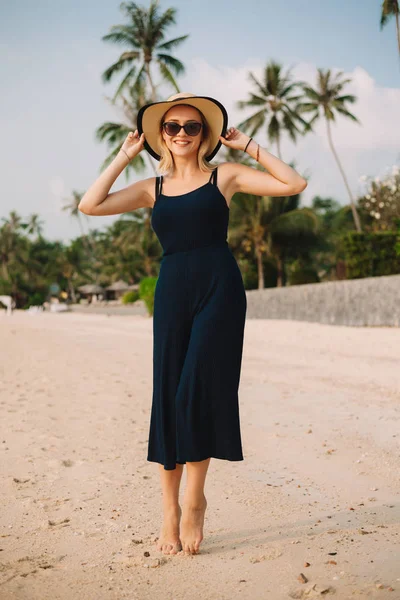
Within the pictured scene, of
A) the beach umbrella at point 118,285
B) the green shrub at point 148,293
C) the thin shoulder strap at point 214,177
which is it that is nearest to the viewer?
the thin shoulder strap at point 214,177

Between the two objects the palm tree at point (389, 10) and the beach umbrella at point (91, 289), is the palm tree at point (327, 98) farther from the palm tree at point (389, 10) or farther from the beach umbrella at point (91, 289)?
the beach umbrella at point (91, 289)

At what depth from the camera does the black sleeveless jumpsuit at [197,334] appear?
3.00 meters

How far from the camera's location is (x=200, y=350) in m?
2.98

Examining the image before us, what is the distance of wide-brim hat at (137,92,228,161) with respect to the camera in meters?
3.20

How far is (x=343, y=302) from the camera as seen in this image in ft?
61.3

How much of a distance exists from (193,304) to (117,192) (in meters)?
0.69

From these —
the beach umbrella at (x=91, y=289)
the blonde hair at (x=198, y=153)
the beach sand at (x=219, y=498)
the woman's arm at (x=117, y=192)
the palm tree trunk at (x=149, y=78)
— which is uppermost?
the palm tree trunk at (x=149, y=78)

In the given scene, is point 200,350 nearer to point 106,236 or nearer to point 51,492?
point 51,492

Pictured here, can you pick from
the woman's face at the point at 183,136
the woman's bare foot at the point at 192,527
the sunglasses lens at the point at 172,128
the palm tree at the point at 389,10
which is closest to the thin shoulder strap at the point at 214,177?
the woman's face at the point at 183,136

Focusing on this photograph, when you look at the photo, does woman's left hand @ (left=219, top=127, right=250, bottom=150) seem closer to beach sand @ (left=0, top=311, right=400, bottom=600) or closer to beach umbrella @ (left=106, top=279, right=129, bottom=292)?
beach sand @ (left=0, top=311, right=400, bottom=600)

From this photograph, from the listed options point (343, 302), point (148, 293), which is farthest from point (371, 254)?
point (148, 293)

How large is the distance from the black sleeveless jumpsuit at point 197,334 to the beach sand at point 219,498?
500mm

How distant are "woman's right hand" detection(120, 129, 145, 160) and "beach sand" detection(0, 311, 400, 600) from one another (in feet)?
6.06

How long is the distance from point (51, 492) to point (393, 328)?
1392cm
